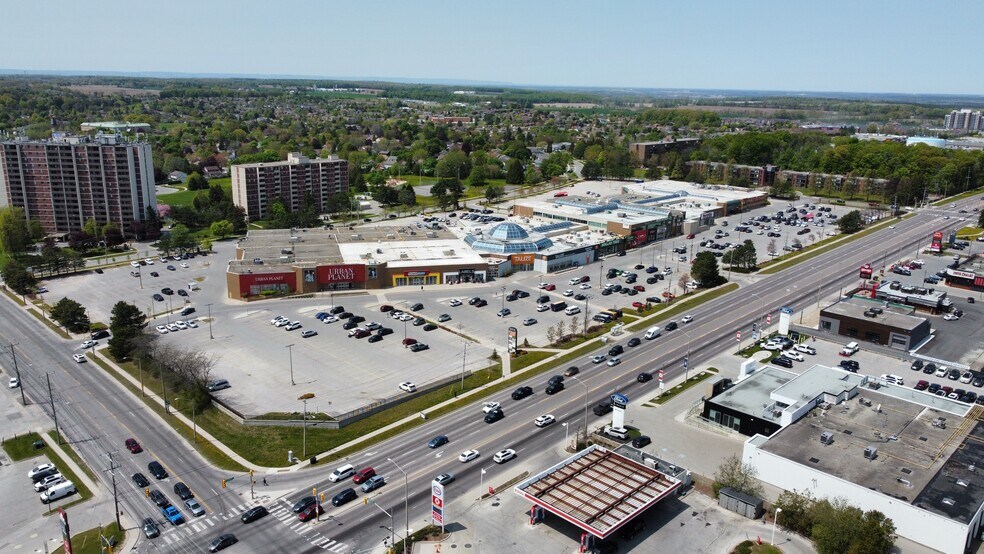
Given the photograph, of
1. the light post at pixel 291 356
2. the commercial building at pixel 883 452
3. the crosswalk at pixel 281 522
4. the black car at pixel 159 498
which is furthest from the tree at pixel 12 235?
the commercial building at pixel 883 452

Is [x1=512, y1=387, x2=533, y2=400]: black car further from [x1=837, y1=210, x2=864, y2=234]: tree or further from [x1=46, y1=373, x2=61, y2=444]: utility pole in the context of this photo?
[x1=837, y1=210, x2=864, y2=234]: tree

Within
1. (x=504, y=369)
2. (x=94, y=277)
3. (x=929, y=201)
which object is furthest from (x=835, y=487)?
(x=929, y=201)

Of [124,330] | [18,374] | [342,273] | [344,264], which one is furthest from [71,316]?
[344,264]

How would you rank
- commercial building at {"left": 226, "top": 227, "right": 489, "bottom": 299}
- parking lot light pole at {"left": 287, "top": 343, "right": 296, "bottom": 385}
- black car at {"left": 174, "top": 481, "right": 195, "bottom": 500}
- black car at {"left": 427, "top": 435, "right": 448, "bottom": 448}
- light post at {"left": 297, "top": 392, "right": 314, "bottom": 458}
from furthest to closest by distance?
commercial building at {"left": 226, "top": 227, "right": 489, "bottom": 299}, parking lot light pole at {"left": 287, "top": 343, "right": 296, "bottom": 385}, black car at {"left": 427, "top": 435, "right": 448, "bottom": 448}, light post at {"left": 297, "top": 392, "right": 314, "bottom": 458}, black car at {"left": 174, "top": 481, "right": 195, "bottom": 500}

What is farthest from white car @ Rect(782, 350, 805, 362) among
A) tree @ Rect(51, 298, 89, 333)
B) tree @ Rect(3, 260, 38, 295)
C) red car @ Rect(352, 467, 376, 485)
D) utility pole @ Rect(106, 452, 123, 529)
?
tree @ Rect(3, 260, 38, 295)

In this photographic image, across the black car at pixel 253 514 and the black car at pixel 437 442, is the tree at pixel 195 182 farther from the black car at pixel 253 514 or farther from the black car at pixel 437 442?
the black car at pixel 253 514

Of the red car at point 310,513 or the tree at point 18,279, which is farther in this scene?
the tree at point 18,279
